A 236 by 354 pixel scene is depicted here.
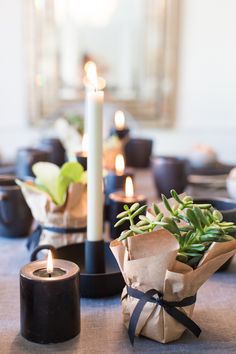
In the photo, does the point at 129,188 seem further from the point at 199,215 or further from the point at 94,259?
the point at 199,215

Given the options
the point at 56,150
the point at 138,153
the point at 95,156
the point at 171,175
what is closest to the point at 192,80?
the point at 138,153

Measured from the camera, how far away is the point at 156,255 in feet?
1.87

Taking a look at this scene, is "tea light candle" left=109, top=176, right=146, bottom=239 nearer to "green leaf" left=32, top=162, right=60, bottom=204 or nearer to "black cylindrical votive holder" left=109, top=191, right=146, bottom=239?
"black cylindrical votive holder" left=109, top=191, right=146, bottom=239

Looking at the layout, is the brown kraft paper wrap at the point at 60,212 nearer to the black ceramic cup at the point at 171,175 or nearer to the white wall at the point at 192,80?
the black ceramic cup at the point at 171,175

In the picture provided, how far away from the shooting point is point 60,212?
2.88ft

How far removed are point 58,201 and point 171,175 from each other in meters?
0.51

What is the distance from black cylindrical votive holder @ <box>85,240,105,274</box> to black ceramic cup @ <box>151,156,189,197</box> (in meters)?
0.58

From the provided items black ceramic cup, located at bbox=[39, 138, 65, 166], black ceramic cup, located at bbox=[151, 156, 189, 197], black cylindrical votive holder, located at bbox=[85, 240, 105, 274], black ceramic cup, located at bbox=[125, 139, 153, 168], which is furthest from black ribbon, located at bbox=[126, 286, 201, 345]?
black ceramic cup, located at bbox=[125, 139, 153, 168]

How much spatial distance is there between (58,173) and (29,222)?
211 millimetres

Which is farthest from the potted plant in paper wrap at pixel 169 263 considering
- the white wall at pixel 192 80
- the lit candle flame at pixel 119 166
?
the white wall at pixel 192 80

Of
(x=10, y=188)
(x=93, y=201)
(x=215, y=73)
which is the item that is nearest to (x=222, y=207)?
(x=93, y=201)

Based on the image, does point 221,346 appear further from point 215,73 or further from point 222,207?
point 215,73

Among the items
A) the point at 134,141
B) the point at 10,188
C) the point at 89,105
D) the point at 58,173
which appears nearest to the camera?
the point at 89,105

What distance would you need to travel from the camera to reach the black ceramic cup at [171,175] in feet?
4.33
